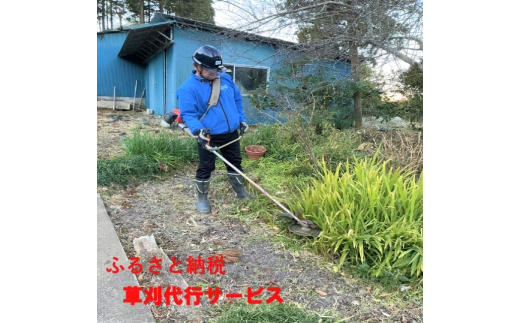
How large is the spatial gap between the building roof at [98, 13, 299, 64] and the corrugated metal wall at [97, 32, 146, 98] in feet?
0.92

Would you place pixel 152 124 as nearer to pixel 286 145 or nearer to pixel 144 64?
pixel 286 145

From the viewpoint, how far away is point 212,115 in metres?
3.35

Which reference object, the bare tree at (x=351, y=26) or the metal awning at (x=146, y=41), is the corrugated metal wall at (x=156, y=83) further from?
the bare tree at (x=351, y=26)

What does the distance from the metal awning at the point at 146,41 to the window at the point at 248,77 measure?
2177 millimetres

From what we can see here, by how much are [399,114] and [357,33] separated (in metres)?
2.42

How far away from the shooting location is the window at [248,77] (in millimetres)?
9555

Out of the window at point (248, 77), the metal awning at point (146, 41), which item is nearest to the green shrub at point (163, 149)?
the metal awning at point (146, 41)

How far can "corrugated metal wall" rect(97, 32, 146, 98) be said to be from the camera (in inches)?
527

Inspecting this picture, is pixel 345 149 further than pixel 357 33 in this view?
No

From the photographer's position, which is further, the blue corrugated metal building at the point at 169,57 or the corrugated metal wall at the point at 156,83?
the corrugated metal wall at the point at 156,83

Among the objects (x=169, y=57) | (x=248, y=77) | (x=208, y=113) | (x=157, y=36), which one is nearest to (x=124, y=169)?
(x=208, y=113)

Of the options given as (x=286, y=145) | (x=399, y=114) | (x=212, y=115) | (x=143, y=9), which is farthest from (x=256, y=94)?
(x=143, y=9)

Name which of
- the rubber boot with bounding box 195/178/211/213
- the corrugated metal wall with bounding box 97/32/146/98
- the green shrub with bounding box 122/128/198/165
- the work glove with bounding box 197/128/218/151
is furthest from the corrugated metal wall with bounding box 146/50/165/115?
the work glove with bounding box 197/128/218/151

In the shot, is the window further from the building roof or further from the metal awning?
the metal awning
